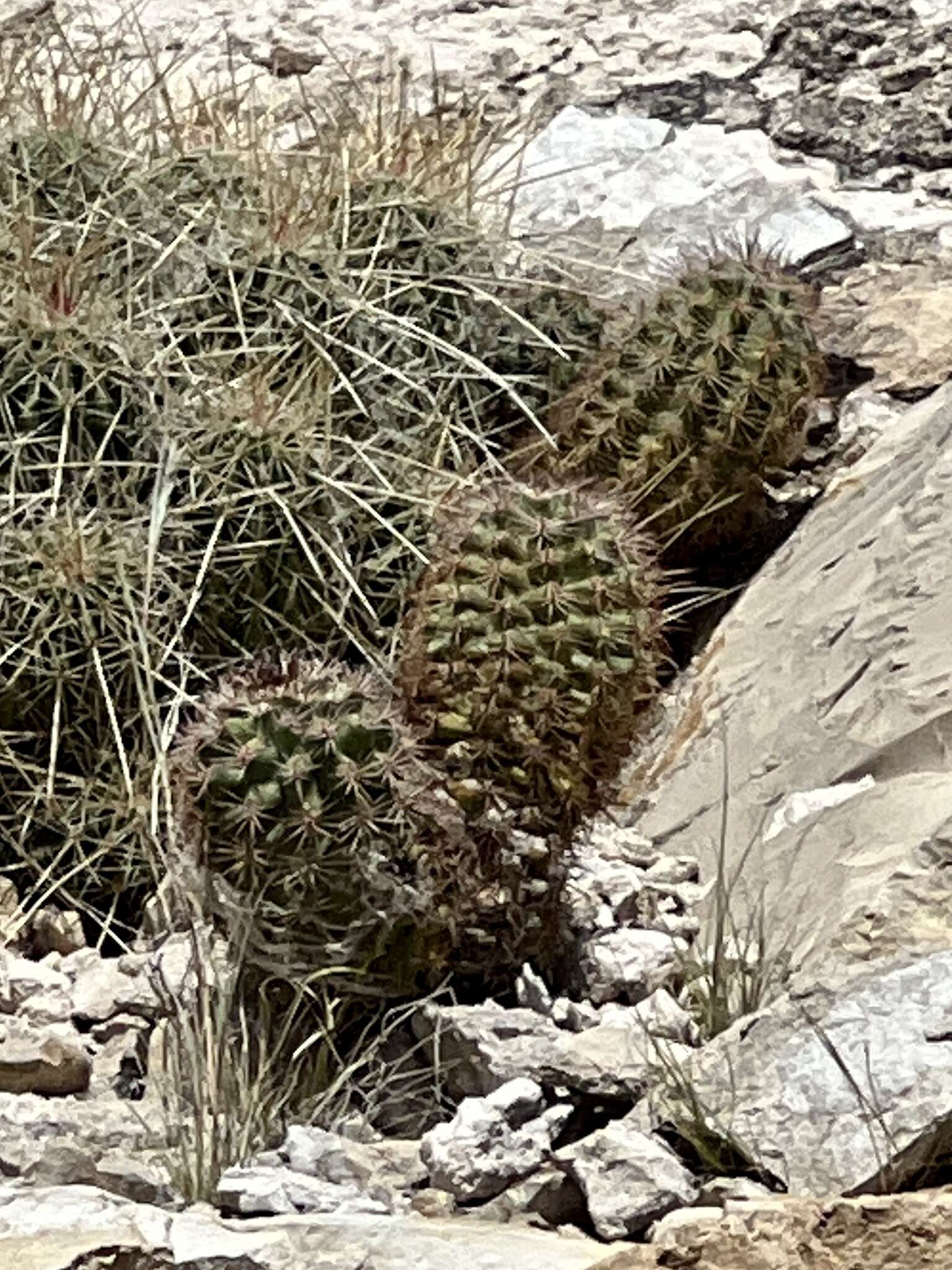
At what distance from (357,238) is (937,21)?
2.31m

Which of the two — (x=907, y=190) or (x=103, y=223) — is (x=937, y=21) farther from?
(x=103, y=223)

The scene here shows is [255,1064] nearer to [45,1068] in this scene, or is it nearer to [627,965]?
[45,1068]

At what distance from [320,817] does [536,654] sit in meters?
0.39

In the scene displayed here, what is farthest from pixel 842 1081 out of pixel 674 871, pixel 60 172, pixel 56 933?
pixel 60 172

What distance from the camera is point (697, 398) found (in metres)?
4.06

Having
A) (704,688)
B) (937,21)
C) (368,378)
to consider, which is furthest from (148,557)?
(937,21)

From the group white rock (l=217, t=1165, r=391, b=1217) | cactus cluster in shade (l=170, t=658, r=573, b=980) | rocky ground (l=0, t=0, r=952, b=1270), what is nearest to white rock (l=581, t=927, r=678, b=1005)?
rocky ground (l=0, t=0, r=952, b=1270)

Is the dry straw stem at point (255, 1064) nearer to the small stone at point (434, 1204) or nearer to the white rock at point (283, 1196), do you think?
the white rock at point (283, 1196)

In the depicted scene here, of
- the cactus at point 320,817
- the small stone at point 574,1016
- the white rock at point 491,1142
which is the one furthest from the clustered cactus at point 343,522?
the white rock at point 491,1142

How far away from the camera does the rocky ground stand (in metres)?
2.24

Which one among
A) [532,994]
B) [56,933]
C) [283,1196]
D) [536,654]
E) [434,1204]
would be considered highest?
[536,654]

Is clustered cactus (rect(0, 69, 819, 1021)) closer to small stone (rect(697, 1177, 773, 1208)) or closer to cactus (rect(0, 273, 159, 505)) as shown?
cactus (rect(0, 273, 159, 505))

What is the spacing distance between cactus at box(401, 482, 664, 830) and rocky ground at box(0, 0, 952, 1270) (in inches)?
9.6

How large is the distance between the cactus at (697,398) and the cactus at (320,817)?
4.07 ft
